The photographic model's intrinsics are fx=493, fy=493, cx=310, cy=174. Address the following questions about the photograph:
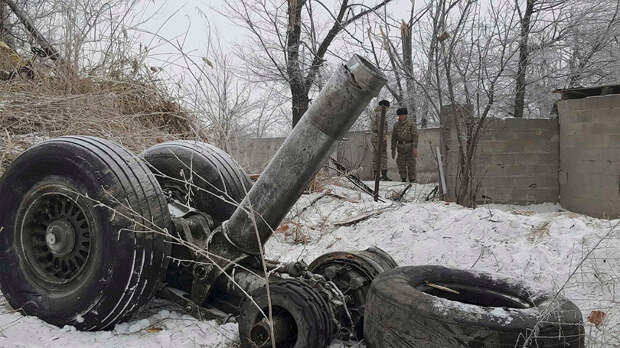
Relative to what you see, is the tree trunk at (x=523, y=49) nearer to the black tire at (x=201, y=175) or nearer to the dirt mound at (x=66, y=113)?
the dirt mound at (x=66, y=113)

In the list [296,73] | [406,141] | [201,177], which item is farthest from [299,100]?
[201,177]

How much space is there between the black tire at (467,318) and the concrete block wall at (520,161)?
7.42 meters

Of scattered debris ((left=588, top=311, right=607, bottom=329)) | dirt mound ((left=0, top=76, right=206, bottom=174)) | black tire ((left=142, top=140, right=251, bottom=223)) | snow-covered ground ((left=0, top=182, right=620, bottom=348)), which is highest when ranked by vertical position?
dirt mound ((left=0, top=76, right=206, bottom=174))

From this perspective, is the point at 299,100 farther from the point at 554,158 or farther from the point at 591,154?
the point at 591,154

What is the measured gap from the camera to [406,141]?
1200 centimetres

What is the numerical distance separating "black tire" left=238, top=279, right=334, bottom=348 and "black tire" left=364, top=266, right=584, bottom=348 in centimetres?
22

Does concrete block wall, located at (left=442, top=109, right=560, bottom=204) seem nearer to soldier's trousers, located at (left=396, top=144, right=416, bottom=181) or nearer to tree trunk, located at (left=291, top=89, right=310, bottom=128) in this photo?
soldier's trousers, located at (left=396, top=144, right=416, bottom=181)

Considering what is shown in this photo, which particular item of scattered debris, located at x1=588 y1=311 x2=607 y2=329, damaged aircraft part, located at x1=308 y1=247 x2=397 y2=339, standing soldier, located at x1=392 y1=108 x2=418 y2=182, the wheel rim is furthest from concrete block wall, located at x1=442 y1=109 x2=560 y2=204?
the wheel rim

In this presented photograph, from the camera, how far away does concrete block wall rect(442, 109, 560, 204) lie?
9.58 metres

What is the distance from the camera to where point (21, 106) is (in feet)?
16.6

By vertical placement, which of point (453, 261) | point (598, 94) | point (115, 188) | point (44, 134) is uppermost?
point (598, 94)

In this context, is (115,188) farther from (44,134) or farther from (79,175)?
(44,134)

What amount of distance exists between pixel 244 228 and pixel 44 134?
3.07m

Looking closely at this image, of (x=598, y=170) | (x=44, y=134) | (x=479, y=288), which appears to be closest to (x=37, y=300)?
(x=479, y=288)
